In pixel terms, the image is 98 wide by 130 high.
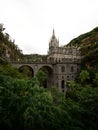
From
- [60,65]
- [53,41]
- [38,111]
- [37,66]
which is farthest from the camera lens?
[53,41]

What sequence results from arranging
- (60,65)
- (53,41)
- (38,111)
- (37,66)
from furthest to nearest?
(53,41)
(37,66)
(60,65)
(38,111)

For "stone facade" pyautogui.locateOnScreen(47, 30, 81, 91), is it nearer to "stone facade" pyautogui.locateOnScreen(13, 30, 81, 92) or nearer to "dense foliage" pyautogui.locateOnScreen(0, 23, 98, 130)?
"stone facade" pyautogui.locateOnScreen(13, 30, 81, 92)

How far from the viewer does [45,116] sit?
21.9 metres

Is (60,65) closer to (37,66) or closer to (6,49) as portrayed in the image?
(37,66)

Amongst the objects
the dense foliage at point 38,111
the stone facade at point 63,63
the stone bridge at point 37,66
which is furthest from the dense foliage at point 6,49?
the dense foliage at point 38,111

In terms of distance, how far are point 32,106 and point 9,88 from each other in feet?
15.3

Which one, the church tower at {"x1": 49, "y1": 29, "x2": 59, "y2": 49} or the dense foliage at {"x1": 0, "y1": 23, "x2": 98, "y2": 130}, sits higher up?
the church tower at {"x1": 49, "y1": 29, "x2": 59, "y2": 49}

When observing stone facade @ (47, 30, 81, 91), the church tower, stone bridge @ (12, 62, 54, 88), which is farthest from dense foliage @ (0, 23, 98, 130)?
the church tower

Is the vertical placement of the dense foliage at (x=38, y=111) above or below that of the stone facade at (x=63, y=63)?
below

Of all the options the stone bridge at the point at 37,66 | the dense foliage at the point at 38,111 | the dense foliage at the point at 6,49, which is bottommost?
the dense foliage at the point at 38,111

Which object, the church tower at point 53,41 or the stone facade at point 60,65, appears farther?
the church tower at point 53,41

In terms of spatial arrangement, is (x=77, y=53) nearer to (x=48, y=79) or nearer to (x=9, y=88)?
(x=48, y=79)

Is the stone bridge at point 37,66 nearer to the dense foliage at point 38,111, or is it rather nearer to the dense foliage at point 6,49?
the dense foliage at point 6,49

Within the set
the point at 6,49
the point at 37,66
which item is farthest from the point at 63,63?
the point at 6,49
